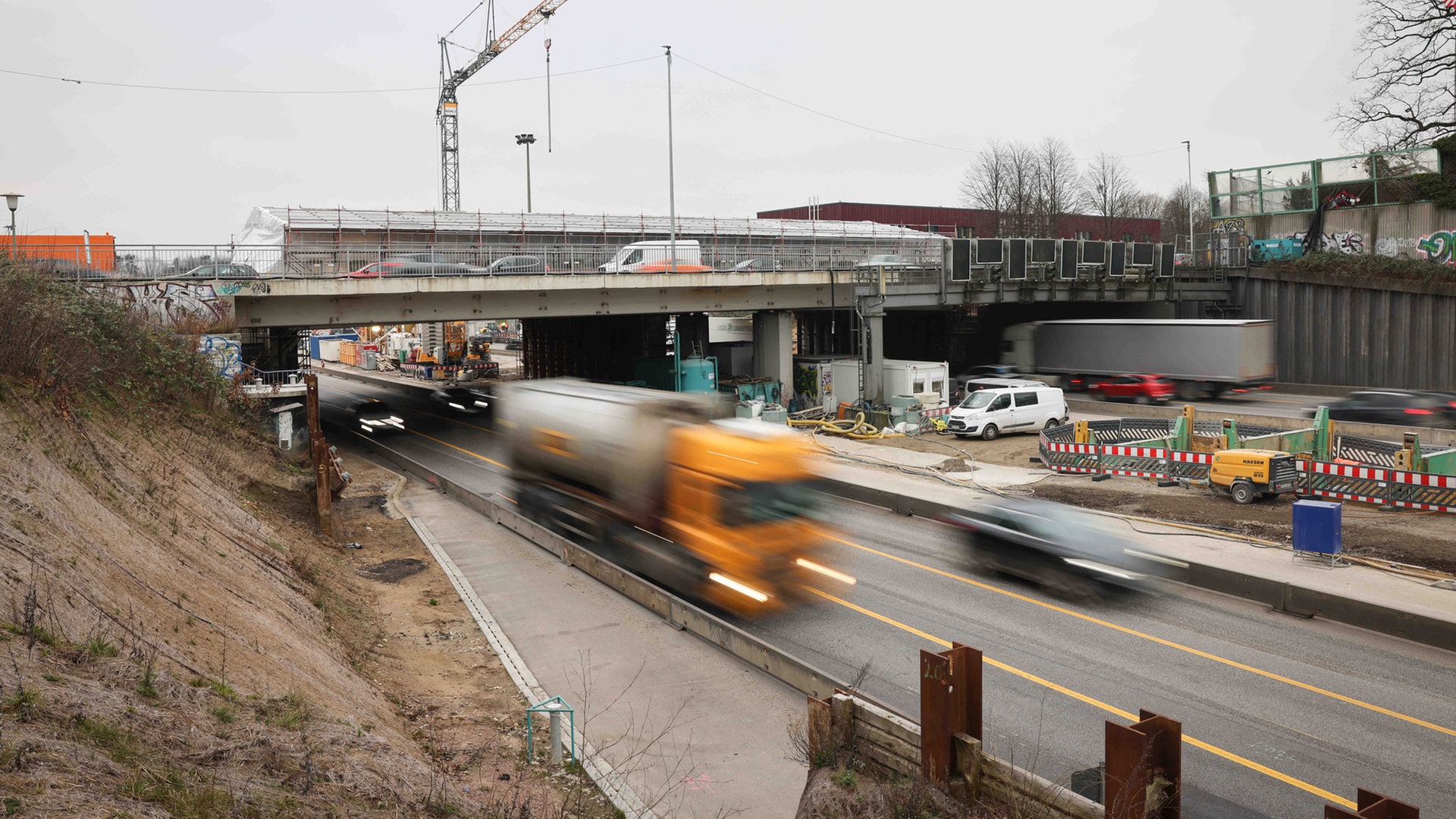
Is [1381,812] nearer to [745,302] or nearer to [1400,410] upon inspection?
[1400,410]

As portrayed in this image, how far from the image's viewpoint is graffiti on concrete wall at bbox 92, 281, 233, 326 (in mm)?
29719

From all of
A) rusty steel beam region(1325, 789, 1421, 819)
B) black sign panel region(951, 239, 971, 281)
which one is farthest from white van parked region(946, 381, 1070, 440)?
rusty steel beam region(1325, 789, 1421, 819)

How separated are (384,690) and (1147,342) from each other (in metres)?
41.3

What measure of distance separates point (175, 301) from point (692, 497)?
76.1 ft

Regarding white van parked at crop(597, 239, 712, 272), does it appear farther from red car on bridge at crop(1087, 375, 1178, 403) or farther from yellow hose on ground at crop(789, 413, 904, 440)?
red car on bridge at crop(1087, 375, 1178, 403)

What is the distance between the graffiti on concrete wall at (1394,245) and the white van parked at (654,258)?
35.5 m

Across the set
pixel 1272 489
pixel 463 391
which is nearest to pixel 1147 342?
pixel 1272 489

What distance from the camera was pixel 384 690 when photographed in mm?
11047

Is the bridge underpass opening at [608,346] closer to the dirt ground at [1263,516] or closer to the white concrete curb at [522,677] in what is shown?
the dirt ground at [1263,516]

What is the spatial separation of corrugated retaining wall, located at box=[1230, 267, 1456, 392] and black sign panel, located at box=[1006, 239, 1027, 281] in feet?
51.9

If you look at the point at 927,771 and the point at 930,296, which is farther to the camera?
the point at 930,296

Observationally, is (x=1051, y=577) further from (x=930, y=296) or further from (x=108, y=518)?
(x=930, y=296)

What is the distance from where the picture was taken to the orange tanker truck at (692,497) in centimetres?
1432

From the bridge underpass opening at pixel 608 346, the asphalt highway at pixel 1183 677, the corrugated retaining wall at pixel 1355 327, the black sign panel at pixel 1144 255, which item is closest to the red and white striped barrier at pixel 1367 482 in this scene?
the asphalt highway at pixel 1183 677
